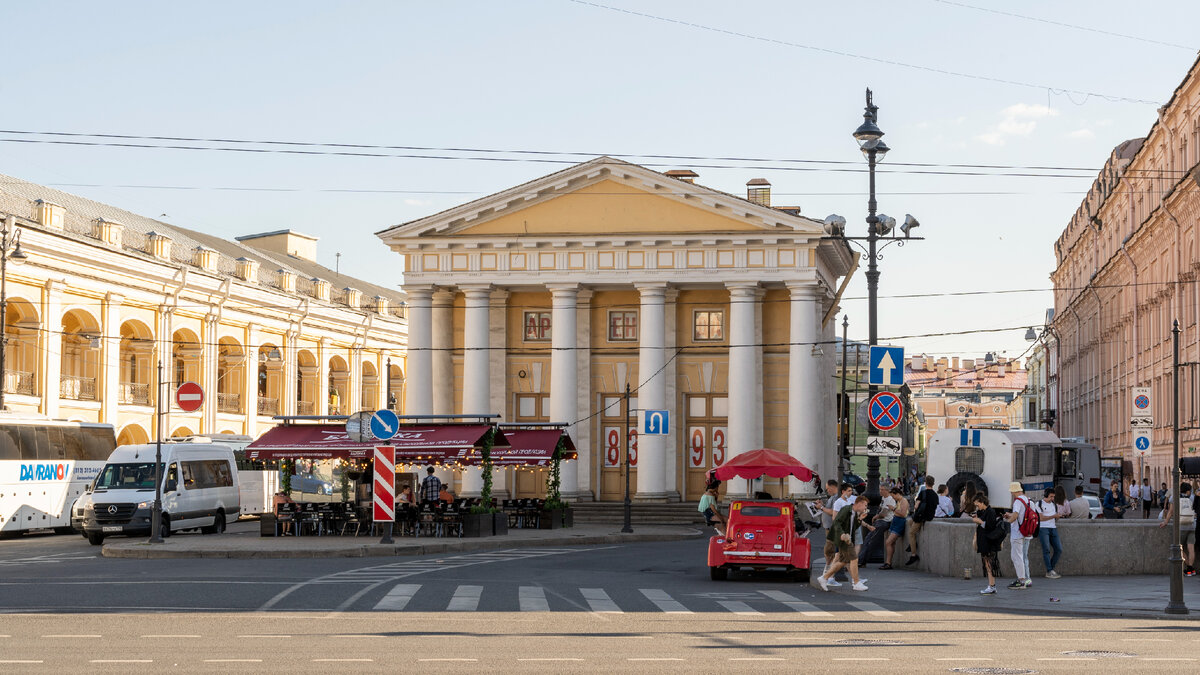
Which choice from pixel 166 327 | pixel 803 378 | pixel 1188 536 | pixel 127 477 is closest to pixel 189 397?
pixel 127 477

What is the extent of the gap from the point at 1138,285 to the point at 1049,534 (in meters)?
43.3

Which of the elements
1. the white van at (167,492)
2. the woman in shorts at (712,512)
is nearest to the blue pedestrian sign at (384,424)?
the woman in shorts at (712,512)

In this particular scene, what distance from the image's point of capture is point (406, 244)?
57375 millimetres

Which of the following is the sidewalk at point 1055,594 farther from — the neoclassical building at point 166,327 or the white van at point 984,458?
the neoclassical building at point 166,327

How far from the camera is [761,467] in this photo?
36656 mm

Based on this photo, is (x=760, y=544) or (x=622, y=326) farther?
(x=622, y=326)

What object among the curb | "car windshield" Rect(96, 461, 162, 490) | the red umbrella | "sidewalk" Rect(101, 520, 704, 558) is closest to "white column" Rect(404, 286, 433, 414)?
"sidewalk" Rect(101, 520, 704, 558)

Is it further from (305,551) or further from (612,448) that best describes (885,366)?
(612,448)

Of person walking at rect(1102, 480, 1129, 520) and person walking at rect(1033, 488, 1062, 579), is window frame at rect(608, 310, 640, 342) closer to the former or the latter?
person walking at rect(1102, 480, 1129, 520)

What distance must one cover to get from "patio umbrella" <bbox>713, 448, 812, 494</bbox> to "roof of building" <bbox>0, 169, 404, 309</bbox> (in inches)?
1226

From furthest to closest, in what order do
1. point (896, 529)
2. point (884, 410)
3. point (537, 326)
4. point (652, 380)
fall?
point (537, 326)
point (652, 380)
point (884, 410)
point (896, 529)

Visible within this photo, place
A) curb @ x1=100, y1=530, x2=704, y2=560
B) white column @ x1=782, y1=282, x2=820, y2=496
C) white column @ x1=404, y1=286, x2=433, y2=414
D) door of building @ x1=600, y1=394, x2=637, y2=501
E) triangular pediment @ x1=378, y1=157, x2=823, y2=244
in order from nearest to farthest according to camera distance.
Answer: curb @ x1=100, y1=530, x2=704, y2=560 < white column @ x1=782, y1=282, x2=820, y2=496 < triangular pediment @ x1=378, y1=157, x2=823, y2=244 < white column @ x1=404, y1=286, x2=433, y2=414 < door of building @ x1=600, y1=394, x2=637, y2=501

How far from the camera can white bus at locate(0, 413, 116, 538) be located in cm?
4194

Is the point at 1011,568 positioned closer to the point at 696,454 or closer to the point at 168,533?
the point at 168,533
